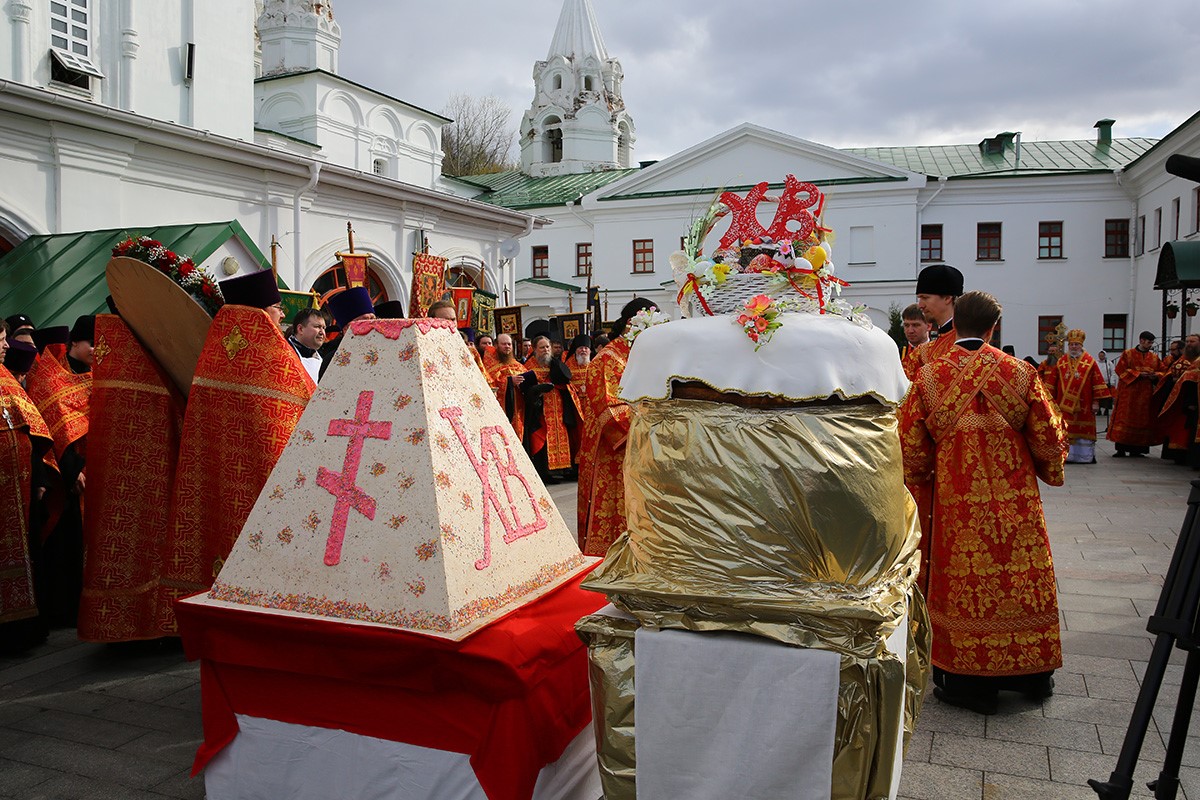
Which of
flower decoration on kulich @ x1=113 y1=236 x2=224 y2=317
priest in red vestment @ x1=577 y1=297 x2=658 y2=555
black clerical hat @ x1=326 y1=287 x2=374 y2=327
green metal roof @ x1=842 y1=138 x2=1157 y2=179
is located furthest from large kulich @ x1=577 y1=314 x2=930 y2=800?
green metal roof @ x1=842 y1=138 x2=1157 y2=179

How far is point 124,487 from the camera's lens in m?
4.59

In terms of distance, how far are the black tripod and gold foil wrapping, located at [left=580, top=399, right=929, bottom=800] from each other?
521mm

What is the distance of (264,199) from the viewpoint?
12789mm

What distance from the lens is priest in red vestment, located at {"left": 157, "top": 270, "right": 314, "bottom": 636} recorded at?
410 cm

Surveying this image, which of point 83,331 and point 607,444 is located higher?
point 83,331

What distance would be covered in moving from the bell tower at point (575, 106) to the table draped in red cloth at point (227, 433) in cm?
3554

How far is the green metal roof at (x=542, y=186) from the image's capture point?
35.2 metres

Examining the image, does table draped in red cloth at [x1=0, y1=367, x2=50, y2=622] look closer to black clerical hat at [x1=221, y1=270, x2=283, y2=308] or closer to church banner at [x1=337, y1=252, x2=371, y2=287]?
black clerical hat at [x1=221, y1=270, x2=283, y2=308]

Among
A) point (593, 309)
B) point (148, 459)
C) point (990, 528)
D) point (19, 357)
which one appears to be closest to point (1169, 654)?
point (990, 528)

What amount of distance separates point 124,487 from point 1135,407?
1446cm

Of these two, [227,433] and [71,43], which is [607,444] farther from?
[71,43]

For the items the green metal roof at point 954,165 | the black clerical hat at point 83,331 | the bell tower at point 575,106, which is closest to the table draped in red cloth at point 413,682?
the black clerical hat at point 83,331

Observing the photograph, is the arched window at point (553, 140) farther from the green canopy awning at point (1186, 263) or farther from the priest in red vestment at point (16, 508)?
the priest in red vestment at point (16, 508)

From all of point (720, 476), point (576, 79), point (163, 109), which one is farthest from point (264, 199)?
point (576, 79)
